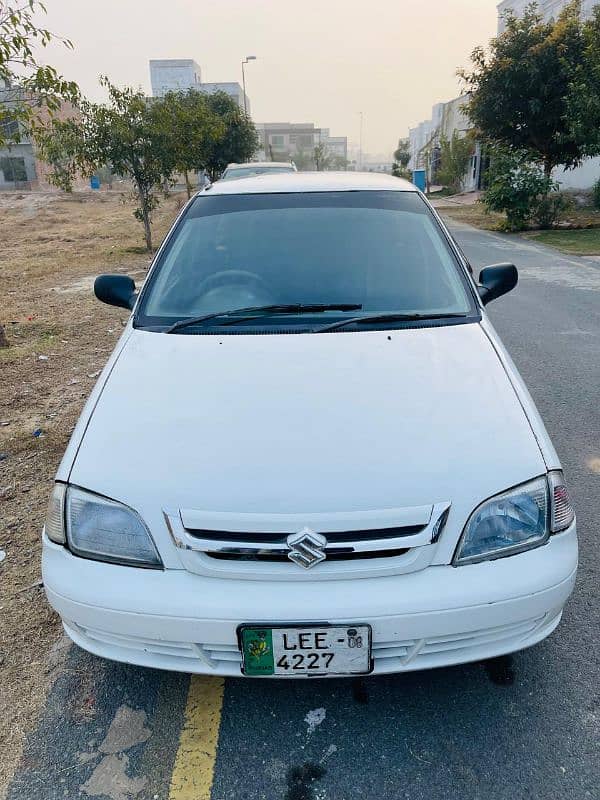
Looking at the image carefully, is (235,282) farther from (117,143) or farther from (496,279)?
(117,143)

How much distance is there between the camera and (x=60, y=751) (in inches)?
78.4

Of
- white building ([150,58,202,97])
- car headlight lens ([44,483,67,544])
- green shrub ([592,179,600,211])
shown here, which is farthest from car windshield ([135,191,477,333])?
white building ([150,58,202,97])

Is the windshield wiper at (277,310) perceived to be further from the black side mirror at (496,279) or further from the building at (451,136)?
the building at (451,136)

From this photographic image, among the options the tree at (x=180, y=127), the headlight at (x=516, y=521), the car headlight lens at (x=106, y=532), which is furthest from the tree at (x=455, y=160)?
the car headlight lens at (x=106, y=532)

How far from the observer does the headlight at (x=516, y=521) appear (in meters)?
1.84

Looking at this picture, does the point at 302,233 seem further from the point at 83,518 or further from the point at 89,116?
the point at 89,116

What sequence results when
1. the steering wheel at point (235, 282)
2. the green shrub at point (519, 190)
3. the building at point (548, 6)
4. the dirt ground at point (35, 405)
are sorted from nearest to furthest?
the dirt ground at point (35, 405) → the steering wheel at point (235, 282) → the green shrub at point (519, 190) → the building at point (548, 6)

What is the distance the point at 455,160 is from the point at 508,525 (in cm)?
3729

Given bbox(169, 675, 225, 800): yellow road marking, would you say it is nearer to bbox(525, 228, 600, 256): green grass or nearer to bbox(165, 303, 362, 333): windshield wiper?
bbox(165, 303, 362, 333): windshield wiper

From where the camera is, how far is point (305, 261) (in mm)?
2977

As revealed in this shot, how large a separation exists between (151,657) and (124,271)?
10450 millimetres

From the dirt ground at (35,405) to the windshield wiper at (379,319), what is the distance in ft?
5.41

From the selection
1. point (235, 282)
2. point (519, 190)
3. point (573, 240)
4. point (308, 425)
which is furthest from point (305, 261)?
point (519, 190)

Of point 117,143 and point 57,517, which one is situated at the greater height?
point 117,143
